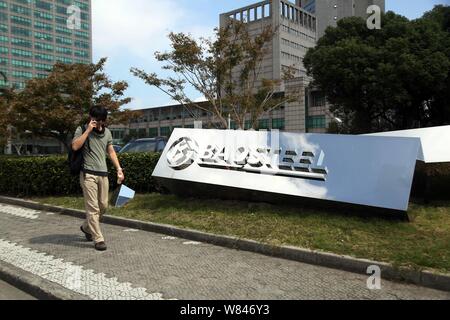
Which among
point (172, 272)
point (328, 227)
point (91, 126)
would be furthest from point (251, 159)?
point (172, 272)

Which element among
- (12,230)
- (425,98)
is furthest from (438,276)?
(425,98)

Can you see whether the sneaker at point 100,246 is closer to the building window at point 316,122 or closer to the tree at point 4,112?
the tree at point 4,112

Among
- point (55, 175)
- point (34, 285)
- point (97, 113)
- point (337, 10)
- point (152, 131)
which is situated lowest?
point (34, 285)

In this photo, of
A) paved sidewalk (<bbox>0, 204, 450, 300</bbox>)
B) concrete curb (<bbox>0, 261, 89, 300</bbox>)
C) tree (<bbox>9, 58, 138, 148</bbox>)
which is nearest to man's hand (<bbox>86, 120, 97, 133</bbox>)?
paved sidewalk (<bbox>0, 204, 450, 300</bbox>)

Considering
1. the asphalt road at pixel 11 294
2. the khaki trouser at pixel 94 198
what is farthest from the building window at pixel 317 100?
the asphalt road at pixel 11 294

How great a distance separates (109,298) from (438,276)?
333 centimetres

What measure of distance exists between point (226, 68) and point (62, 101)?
5832mm

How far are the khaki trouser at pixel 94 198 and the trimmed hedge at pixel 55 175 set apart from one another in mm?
4460

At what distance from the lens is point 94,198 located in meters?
5.99

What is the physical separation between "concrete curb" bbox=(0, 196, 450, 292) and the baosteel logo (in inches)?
60.1

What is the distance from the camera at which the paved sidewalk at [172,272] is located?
176 inches

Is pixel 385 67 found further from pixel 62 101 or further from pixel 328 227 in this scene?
pixel 328 227

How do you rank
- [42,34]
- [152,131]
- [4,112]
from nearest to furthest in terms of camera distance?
[4,112] < [42,34] < [152,131]
